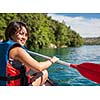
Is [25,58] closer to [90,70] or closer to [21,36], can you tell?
[21,36]

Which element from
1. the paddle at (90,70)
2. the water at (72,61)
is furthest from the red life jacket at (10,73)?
the paddle at (90,70)

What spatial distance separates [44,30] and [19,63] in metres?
0.71

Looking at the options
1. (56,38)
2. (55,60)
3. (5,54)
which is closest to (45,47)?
(56,38)

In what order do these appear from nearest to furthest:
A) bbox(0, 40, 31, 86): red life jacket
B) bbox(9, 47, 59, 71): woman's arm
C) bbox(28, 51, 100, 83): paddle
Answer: bbox(9, 47, 59, 71): woman's arm, bbox(0, 40, 31, 86): red life jacket, bbox(28, 51, 100, 83): paddle

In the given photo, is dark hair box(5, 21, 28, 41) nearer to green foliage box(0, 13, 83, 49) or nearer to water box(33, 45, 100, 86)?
green foliage box(0, 13, 83, 49)

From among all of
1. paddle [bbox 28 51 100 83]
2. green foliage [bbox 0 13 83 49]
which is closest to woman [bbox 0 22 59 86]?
green foliage [bbox 0 13 83 49]

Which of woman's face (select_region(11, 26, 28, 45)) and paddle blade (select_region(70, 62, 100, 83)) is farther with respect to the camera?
paddle blade (select_region(70, 62, 100, 83))

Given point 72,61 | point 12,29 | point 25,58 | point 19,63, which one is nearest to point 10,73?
point 19,63

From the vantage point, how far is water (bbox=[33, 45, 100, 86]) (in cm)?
278

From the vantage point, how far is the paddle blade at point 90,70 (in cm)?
275

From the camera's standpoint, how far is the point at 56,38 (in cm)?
302

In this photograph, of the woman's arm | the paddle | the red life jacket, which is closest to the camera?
the woman's arm

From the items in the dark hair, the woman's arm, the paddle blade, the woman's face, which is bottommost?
the paddle blade
